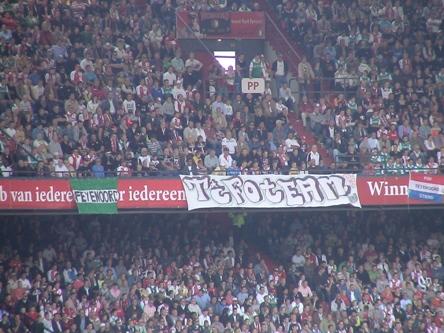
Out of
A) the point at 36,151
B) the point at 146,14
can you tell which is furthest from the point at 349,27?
the point at 36,151

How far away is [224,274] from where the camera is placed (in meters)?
31.8

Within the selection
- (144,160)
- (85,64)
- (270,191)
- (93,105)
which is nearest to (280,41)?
(85,64)

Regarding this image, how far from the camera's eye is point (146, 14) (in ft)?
118

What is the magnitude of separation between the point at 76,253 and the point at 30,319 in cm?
273

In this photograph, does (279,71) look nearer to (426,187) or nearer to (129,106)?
(129,106)

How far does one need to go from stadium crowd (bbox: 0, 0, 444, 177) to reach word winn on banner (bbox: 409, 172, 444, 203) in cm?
41

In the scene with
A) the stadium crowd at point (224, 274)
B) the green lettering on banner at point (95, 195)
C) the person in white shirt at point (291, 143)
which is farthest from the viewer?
the person in white shirt at point (291, 143)

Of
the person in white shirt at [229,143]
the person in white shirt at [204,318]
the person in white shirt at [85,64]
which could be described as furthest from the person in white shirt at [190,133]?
the person in white shirt at [204,318]

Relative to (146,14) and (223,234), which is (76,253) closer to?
(223,234)

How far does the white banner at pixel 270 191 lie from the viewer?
31.2m

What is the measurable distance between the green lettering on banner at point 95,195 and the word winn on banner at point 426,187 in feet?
22.7

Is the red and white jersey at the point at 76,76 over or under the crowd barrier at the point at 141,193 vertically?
over

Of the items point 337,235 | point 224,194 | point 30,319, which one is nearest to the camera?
point 30,319

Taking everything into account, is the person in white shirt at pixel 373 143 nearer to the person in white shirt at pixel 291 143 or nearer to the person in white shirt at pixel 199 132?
the person in white shirt at pixel 291 143
